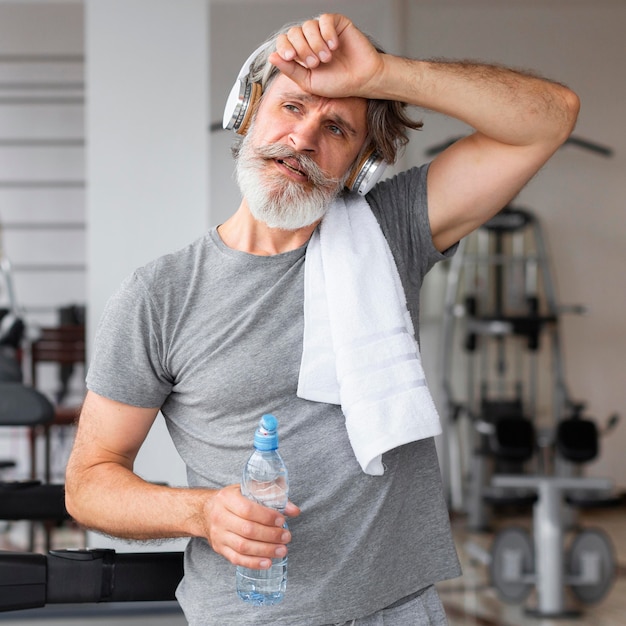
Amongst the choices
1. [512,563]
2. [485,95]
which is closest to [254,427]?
[485,95]

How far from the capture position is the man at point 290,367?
1308 mm

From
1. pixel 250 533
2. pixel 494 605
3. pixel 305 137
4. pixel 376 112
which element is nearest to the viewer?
pixel 250 533

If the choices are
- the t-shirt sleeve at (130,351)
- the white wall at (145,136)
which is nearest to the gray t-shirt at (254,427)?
the t-shirt sleeve at (130,351)

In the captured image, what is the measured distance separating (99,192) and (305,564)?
67.5 inches

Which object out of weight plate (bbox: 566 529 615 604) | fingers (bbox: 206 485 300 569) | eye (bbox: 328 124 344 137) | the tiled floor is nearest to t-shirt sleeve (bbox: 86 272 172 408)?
fingers (bbox: 206 485 300 569)

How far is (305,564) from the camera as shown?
1309 mm

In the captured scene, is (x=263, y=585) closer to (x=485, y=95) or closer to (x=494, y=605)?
→ (x=485, y=95)

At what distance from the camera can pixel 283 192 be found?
1372mm

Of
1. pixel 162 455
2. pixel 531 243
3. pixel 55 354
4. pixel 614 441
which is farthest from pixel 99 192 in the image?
pixel 614 441

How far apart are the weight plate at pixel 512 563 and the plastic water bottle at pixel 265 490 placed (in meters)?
2.56

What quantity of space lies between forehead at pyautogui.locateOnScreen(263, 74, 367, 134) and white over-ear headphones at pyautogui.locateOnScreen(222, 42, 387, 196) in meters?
0.03

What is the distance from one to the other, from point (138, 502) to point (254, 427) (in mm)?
188

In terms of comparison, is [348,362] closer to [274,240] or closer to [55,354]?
[274,240]

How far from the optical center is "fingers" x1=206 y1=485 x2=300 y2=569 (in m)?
1.13
